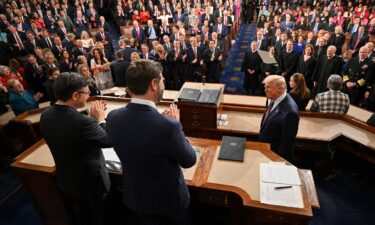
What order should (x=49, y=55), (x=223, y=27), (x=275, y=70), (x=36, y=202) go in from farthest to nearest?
(x=223, y=27), (x=275, y=70), (x=49, y=55), (x=36, y=202)

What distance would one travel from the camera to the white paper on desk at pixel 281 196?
1.99m

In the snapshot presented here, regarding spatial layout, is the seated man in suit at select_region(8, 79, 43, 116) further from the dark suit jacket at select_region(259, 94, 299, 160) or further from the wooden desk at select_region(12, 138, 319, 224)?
the dark suit jacket at select_region(259, 94, 299, 160)

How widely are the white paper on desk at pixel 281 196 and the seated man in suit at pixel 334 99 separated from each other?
2.19 m

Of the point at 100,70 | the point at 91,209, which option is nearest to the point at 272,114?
the point at 91,209

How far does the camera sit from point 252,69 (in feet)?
21.5

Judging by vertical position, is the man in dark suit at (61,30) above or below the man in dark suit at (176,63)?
above

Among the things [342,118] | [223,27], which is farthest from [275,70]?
[223,27]

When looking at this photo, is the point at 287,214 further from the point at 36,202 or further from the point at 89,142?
the point at 36,202

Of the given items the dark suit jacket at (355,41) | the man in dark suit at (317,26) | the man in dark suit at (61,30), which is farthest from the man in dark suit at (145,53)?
the man in dark suit at (317,26)

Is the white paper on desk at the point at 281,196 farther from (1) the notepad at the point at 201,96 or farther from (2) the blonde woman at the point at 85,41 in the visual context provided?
(2) the blonde woman at the point at 85,41

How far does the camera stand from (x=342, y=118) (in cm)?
379

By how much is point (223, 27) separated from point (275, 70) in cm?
367

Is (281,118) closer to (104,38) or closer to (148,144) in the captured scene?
(148,144)

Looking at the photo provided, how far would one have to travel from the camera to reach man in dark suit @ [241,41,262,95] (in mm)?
6550
